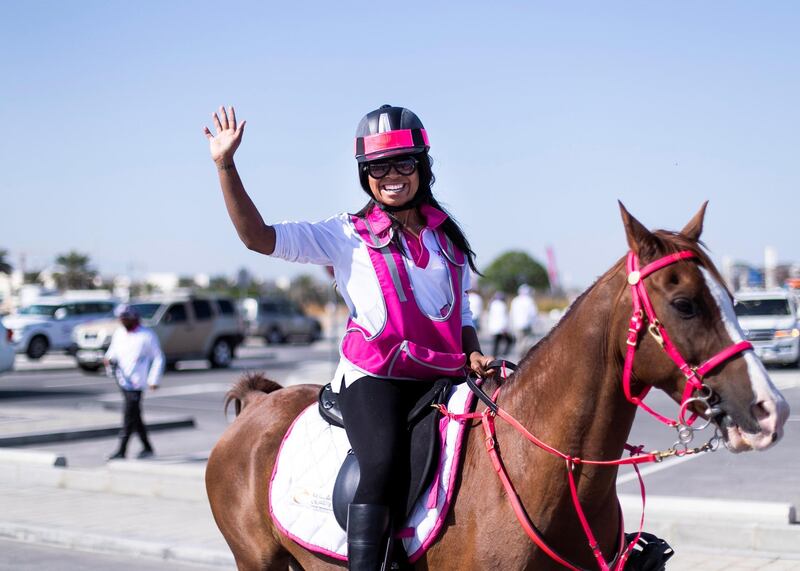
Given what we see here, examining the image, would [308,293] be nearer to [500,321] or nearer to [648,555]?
[500,321]

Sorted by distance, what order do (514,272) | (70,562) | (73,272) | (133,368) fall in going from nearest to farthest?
(70,562)
(133,368)
(73,272)
(514,272)

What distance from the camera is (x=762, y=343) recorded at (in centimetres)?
2325

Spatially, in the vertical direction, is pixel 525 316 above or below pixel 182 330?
below

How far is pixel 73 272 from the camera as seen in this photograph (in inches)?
2795

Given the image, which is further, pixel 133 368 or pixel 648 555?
pixel 133 368

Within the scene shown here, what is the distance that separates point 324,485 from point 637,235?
1692mm

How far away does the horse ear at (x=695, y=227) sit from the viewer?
323cm

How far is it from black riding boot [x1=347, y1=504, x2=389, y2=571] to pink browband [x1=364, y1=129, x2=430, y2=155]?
1410mm

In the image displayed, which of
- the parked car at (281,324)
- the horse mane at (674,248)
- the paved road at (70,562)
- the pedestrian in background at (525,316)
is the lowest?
the parked car at (281,324)

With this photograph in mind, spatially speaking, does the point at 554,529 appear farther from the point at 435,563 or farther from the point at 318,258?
the point at 318,258

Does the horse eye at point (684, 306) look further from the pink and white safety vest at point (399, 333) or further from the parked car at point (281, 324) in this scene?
the parked car at point (281, 324)

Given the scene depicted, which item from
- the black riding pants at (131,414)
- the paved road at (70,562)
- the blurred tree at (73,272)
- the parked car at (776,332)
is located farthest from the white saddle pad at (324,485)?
the blurred tree at (73,272)

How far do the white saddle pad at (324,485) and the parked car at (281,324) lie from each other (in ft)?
137

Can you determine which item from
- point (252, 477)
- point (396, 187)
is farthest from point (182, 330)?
point (396, 187)
